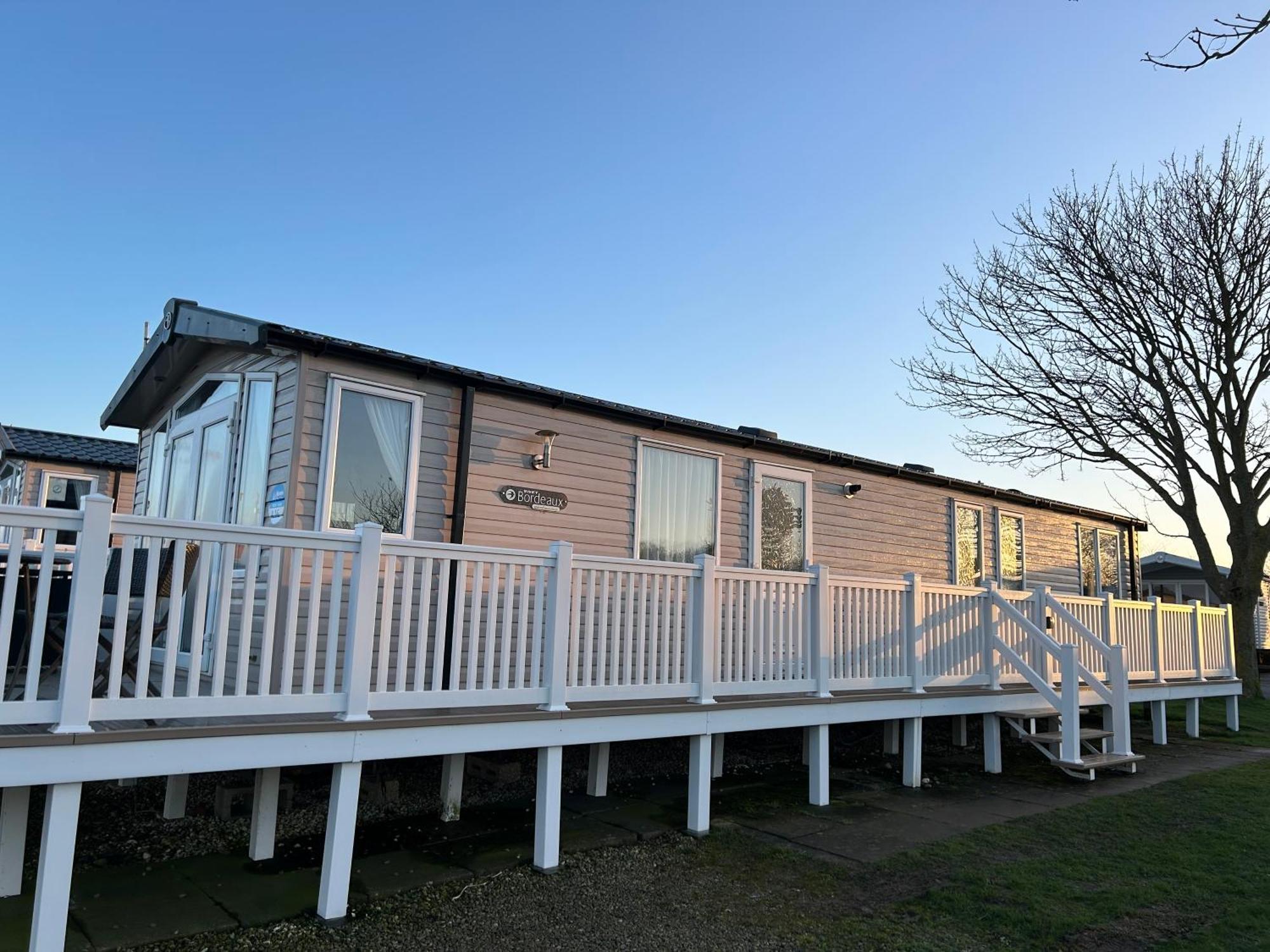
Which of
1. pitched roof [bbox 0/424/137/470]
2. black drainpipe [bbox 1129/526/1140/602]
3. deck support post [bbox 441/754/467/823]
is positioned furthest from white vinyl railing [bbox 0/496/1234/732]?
pitched roof [bbox 0/424/137/470]

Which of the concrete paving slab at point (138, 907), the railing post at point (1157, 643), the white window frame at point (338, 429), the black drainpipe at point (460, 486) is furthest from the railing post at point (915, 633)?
the concrete paving slab at point (138, 907)

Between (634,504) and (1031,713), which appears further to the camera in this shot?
(1031,713)

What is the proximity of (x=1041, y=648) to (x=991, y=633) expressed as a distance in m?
0.70

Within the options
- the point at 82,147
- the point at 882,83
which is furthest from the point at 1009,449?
the point at 82,147

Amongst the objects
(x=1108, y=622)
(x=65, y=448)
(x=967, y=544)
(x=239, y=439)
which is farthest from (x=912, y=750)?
(x=65, y=448)

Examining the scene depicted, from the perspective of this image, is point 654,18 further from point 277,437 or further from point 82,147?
point 82,147

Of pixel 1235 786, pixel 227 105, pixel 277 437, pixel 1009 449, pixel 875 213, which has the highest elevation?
pixel 227 105

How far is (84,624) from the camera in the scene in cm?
345

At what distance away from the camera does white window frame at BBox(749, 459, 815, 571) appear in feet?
29.1

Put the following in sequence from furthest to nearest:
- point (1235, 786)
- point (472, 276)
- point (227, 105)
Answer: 1. point (472, 276)
2. point (227, 105)
3. point (1235, 786)

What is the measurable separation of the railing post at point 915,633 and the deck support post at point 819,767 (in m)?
1.14

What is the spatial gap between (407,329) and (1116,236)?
1289cm

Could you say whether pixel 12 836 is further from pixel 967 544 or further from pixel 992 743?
pixel 967 544

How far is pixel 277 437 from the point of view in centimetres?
605
